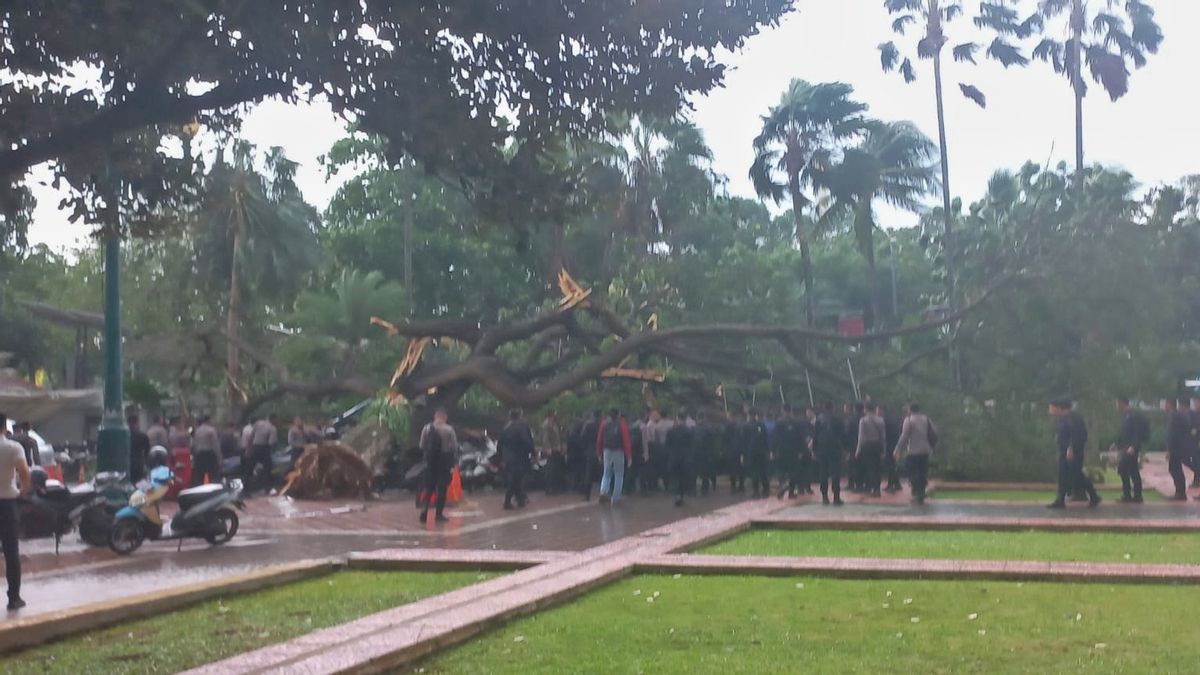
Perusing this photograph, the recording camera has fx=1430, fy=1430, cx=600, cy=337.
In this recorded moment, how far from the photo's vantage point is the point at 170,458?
2359 centimetres

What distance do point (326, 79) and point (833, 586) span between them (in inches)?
222

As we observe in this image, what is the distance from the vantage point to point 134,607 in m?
10.3

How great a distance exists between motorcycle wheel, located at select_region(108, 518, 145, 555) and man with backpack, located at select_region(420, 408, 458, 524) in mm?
4172

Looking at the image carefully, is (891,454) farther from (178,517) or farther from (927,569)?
(178,517)

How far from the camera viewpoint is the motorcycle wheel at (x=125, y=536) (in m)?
15.3

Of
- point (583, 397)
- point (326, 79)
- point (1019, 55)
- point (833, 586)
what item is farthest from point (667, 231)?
point (326, 79)

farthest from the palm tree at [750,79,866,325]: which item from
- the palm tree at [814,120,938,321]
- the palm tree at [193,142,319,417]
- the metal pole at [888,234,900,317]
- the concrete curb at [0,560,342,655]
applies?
the concrete curb at [0,560,342,655]

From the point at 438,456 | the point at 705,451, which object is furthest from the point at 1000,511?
the point at 438,456

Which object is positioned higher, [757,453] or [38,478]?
[757,453]

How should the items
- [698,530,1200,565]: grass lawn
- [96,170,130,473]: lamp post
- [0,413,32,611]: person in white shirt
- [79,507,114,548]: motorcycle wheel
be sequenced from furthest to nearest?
[96,170,130,473]: lamp post → [79,507,114,548]: motorcycle wheel → [698,530,1200,565]: grass lawn → [0,413,32,611]: person in white shirt

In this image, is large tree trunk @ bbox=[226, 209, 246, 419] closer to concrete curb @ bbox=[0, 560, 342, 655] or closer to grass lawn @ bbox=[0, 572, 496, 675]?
concrete curb @ bbox=[0, 560, 342, 655]

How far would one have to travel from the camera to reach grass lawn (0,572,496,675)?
867 centimetres

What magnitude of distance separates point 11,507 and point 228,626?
226 centimetres

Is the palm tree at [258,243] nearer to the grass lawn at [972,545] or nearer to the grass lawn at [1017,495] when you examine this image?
the grass lawn at [1017,495]
